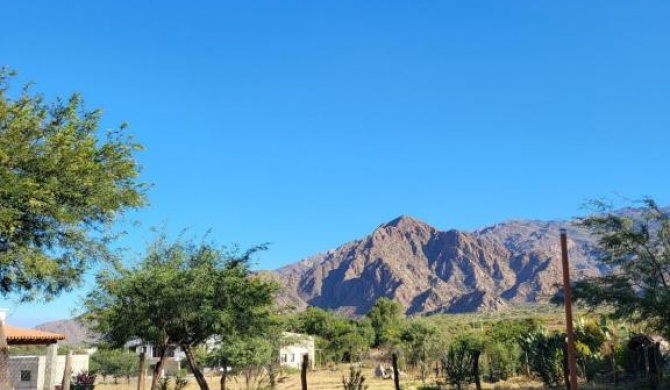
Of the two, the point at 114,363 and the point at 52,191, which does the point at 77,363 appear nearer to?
the point at 114,363

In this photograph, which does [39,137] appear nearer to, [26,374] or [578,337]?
[578,337]

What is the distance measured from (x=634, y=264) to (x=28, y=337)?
95.3ft

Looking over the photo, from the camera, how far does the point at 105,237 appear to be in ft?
57.8

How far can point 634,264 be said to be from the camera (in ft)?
80.5

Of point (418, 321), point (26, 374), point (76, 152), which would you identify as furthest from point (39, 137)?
point (418, 321)

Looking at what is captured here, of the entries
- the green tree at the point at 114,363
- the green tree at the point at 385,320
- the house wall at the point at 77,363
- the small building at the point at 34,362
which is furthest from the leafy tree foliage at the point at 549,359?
the green tree at the point at 385,320

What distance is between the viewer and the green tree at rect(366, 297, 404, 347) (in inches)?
3418

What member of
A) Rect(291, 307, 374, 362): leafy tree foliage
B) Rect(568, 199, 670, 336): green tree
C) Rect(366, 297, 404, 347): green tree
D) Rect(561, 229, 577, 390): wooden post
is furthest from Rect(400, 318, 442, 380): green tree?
Rect(561, 229, 577, 390): wooden post

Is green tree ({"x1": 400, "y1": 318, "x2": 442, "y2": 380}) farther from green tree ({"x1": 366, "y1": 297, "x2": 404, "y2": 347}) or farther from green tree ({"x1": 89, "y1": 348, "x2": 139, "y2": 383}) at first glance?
green tree ({"x1": 89, "y1": 348, "x2": 139, "y2": 383})

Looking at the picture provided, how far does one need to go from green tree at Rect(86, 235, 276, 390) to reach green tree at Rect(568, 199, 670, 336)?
45.9 ft

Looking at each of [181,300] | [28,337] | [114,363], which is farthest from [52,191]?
[114,363]

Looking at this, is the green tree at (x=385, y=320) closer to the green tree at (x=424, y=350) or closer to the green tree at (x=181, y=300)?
the green tree at (x=424, y=350)

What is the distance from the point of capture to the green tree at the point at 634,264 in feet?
78.0

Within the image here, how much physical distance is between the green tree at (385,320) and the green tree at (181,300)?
2468 inches
